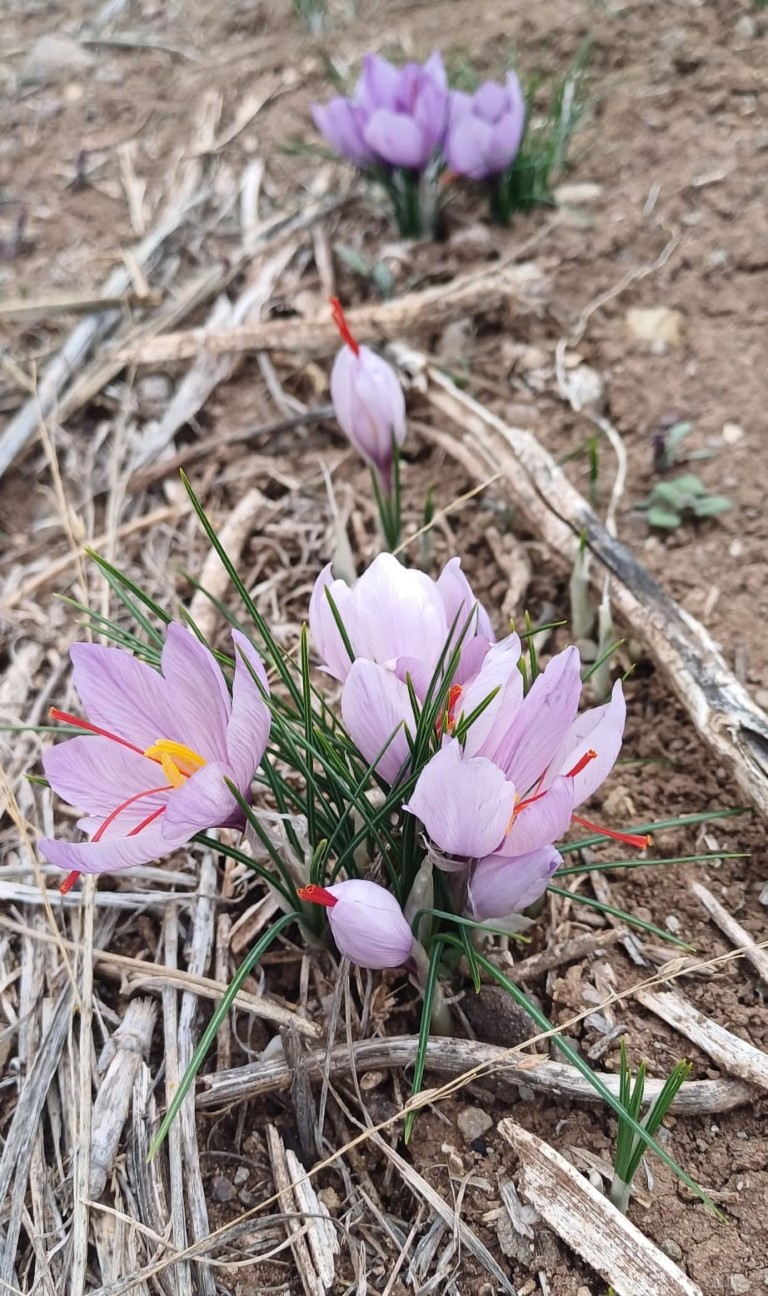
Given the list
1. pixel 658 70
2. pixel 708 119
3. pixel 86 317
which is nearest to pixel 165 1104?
pixel 86 317

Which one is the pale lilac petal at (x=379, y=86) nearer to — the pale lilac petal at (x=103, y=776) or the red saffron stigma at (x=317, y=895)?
the pale lilac petal at (x=103, y=776)

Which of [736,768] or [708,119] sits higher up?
[708,119]

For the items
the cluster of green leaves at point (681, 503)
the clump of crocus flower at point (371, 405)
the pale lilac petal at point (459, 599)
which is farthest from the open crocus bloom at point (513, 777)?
the cluster of green leaves at point (681, 503)

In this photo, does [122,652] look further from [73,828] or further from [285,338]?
[285,338]

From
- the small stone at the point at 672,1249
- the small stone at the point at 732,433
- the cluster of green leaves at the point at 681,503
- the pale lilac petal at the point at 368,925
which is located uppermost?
the pale lilac petal at the point at 368,925

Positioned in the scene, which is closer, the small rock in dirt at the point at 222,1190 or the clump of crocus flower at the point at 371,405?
the small rock in dirt at the point at 222,1190

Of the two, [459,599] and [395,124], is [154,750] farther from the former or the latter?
[395,124]
